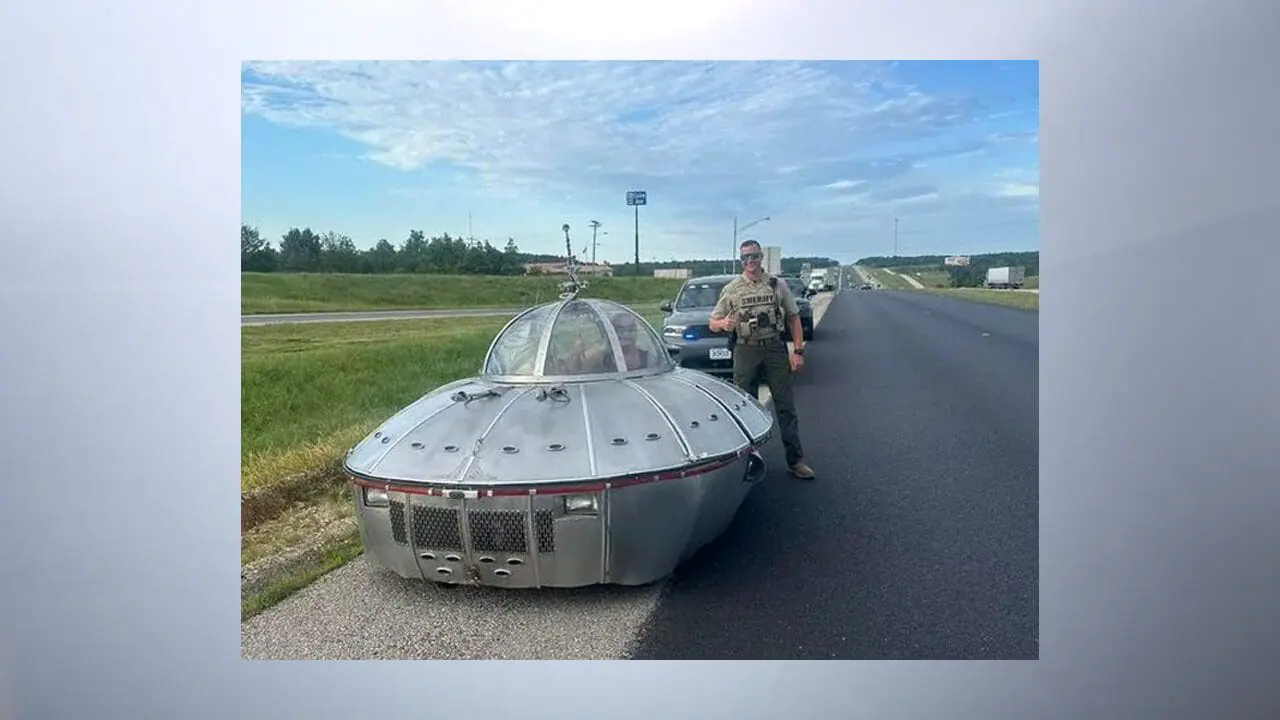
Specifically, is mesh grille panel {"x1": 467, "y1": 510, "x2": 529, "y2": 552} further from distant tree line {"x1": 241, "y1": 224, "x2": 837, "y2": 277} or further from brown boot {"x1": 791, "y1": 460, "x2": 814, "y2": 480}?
brown boot {"x1": 791, "y1": 460, "x2": 814, "y2": 480}

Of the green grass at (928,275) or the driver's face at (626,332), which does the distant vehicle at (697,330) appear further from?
the green grass at (928,275)

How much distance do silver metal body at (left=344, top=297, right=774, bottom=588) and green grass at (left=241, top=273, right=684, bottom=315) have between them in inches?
2.8

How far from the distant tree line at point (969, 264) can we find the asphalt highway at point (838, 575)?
103 mm

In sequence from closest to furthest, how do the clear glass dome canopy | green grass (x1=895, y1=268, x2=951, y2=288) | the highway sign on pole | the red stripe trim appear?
the red stripe trim → the clear glass dome canopy → the highway sign on pole → green grass (x1=895, y1=268, x2=951, y2=288)

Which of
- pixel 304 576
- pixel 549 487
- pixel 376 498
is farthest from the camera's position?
pixel 304 576

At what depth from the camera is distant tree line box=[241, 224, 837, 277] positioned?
9.35 feet

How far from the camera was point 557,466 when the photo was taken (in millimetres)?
2611

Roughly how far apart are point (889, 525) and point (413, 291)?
5.42ft

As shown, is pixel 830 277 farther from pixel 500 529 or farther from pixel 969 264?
pixel 500 529

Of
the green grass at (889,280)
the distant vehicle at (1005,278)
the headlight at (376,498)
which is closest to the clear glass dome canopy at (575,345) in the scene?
the headlight at (376,498)

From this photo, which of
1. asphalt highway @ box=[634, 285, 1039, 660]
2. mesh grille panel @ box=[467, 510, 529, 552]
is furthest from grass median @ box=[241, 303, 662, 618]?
asphalt highway @ box=[634, 285, 1039, 660]
